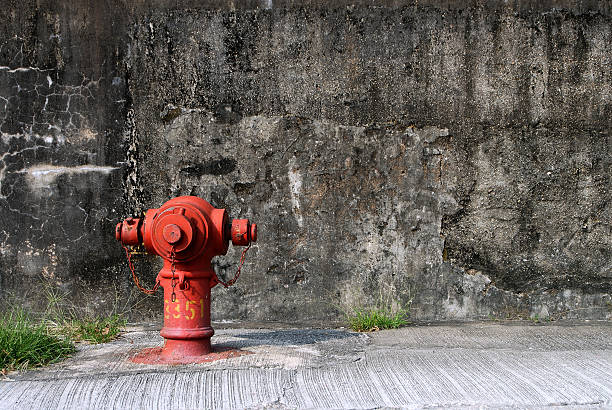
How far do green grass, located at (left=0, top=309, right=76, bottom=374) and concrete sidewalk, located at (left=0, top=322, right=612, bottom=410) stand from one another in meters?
0.10

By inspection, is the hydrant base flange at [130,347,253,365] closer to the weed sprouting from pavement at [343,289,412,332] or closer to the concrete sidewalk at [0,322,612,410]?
the concrete sidewalk at [0,322,612,410]

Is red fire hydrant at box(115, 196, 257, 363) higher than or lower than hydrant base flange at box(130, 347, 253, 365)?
higher

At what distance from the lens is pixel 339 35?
458cm

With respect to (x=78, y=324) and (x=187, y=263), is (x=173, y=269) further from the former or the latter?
(x=78, y=324)

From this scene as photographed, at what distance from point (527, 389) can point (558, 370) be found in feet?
1.28

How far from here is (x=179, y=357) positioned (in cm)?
321

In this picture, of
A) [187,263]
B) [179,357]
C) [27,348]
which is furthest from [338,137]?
[27,348]

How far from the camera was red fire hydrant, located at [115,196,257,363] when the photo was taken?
10.4 feet

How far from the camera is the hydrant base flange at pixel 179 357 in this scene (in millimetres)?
3164

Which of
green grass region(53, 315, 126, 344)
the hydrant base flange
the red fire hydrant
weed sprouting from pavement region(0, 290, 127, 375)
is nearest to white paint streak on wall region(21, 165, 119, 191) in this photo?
weed sprouting from pavement region(0, 290, 127, 375)

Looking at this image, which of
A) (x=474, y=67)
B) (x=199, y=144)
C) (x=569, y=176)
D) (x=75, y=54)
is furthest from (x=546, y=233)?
(x=75, y=54)

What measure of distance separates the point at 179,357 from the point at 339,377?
0.81 metres

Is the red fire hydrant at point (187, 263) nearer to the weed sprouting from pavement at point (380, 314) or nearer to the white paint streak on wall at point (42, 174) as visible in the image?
the weed sprouting from pavement at point (380, 314)

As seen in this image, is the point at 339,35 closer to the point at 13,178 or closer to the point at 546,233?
the point at 546,233
